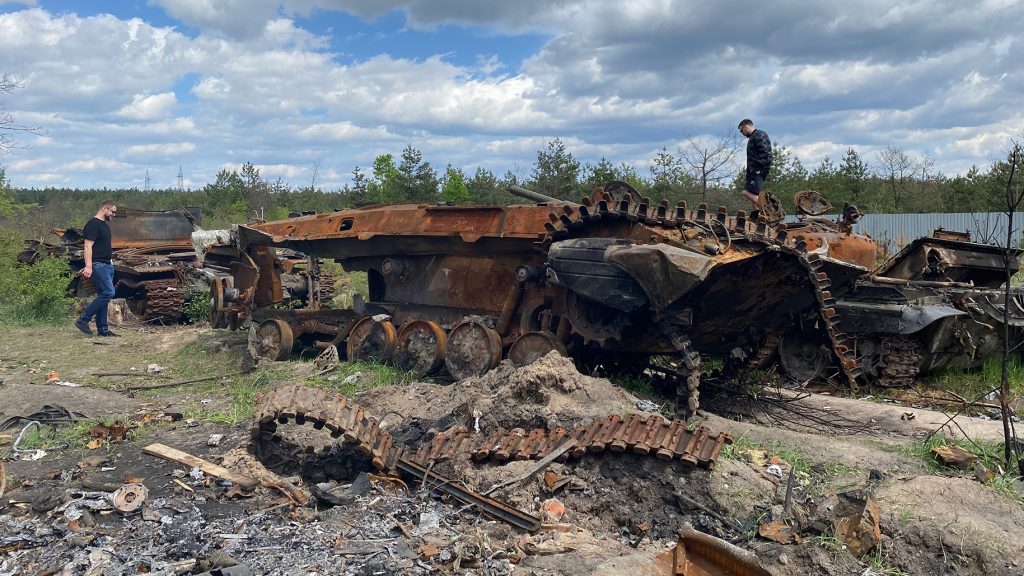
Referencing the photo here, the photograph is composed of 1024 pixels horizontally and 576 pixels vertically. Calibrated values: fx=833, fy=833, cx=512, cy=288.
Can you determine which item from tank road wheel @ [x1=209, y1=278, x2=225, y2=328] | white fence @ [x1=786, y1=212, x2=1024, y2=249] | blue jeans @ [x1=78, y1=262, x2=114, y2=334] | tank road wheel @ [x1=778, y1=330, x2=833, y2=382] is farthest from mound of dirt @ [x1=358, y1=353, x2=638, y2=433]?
white fence @ [x1=786, y1=212, x2=1024, y2=249]

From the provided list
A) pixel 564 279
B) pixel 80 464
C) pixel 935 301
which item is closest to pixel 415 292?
pixel 564 279

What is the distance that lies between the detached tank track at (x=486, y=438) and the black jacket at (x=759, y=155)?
473 cm

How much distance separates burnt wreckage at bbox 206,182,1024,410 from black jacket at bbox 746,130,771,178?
661 mm

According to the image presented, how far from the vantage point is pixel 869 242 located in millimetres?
9805

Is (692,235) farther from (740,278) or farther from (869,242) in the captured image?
(869,242)

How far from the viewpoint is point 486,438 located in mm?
5984

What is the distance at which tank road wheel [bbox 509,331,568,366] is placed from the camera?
802cm

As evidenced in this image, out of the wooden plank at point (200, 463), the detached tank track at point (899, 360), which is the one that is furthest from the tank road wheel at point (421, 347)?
the detached tank track at point (899, 360)

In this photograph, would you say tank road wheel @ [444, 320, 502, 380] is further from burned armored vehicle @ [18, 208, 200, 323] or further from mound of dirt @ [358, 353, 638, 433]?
burned armored vehicle @ [18, 208, 200, 323]

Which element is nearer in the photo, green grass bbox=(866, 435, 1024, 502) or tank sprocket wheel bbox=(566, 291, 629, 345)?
green grass bbox=(866, 435, 1024, 502)

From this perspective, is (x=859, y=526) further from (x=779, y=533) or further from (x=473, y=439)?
(x=473, y=439)

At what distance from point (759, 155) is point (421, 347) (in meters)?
4.41

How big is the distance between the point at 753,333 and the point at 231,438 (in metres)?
4.92

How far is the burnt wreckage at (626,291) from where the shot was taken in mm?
7055
